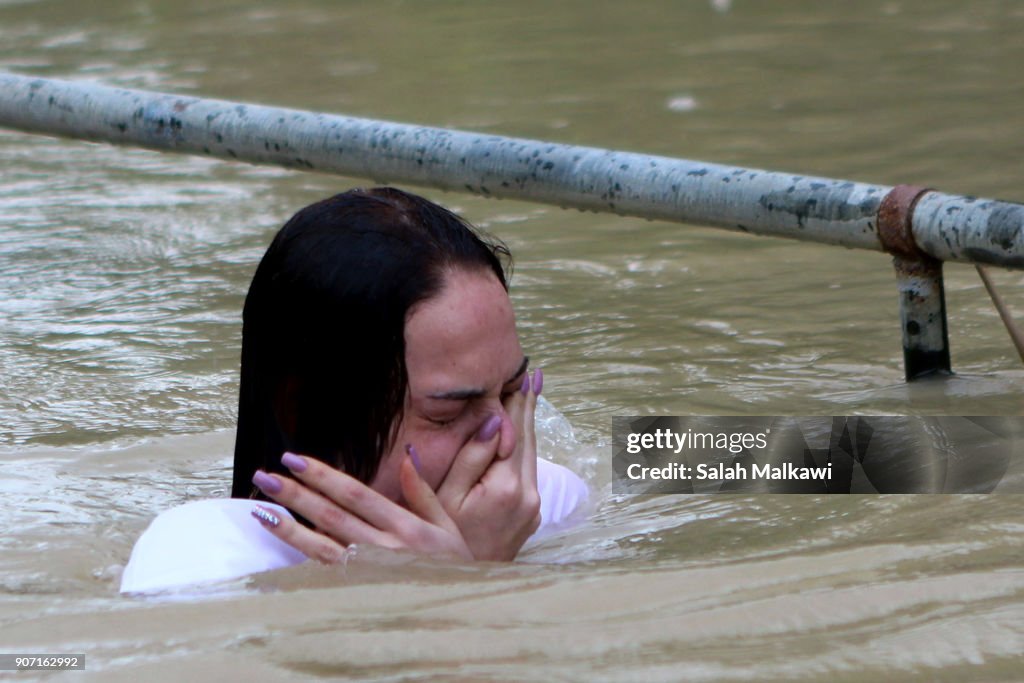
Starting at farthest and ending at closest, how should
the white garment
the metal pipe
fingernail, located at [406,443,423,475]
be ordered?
the metal pipe
fingernail, located at [406,443,423,475]
the white garment

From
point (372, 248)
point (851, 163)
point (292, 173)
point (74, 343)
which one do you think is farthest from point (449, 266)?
point (292, 173)

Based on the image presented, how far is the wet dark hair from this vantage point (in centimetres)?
248

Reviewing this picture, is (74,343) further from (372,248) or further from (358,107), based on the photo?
(358,107)

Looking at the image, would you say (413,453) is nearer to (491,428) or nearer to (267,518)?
(491,428)

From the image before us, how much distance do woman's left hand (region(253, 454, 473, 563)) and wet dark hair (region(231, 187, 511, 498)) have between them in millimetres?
97

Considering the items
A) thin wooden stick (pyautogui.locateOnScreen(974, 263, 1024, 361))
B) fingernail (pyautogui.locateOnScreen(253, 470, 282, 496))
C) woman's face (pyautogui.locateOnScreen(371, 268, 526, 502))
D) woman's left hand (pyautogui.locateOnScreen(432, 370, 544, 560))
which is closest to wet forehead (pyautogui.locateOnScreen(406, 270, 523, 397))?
woman's face (pyautogui.locateOnScreen(371, 268, 526, 502))

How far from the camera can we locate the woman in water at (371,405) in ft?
7.97

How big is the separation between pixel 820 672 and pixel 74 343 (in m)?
2.96

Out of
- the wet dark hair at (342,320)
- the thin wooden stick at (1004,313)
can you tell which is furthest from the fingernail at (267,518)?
the thin wooden stick at (1004,313)

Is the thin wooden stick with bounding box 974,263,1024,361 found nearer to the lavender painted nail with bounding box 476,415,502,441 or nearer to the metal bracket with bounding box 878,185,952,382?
the metal bracket with bounding box 878,185,952,382

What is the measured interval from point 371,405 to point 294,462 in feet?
0.53

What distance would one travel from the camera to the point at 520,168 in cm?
396

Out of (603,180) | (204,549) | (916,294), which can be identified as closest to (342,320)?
(204,549)

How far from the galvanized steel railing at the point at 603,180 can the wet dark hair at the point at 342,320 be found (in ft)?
3.92
